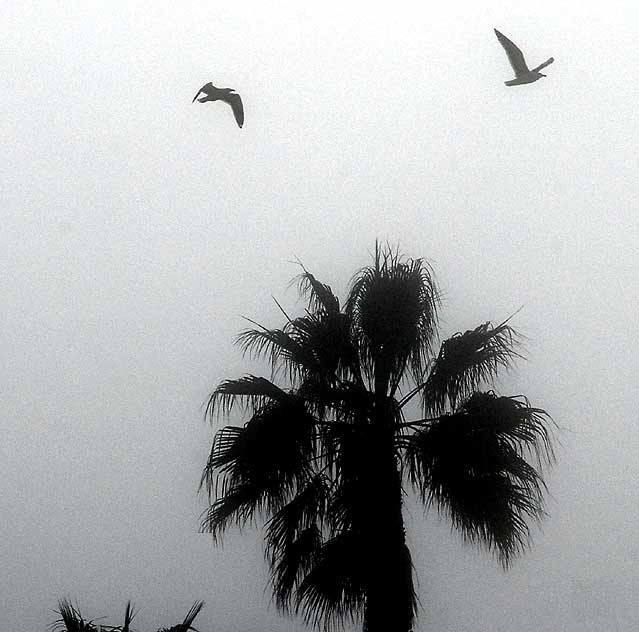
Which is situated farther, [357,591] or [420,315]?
[420,315]

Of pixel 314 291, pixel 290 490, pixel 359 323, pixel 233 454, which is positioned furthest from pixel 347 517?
pixel 314 291

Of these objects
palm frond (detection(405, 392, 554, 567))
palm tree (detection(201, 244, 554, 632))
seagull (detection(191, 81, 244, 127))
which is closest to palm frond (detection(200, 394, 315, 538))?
palm tree (detection(201, 244, 554, 632))

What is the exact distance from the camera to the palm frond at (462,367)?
838 centimetres

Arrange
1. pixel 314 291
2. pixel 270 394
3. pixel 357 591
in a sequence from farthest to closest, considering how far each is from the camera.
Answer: pixel 314 291 < pixel 270 394 < pixel 357 591

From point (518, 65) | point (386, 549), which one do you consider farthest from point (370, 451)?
point (518, 65)

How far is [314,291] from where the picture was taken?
29.9 ft

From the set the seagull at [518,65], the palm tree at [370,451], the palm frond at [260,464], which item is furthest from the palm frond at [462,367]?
the seagull at [518,65]

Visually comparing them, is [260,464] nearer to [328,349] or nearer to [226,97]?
[328,349]

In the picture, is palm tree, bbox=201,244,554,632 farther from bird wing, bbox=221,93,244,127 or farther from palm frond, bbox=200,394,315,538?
bird wing, bbox=221,93,244,127

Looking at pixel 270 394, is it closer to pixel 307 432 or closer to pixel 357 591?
pixel 307 432

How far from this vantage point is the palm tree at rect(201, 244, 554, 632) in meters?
7.60

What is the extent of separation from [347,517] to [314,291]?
2256 mm

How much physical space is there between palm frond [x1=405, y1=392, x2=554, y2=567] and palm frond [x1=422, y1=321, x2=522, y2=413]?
12.2 inches

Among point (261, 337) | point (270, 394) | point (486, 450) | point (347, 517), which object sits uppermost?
point (261, 337)
